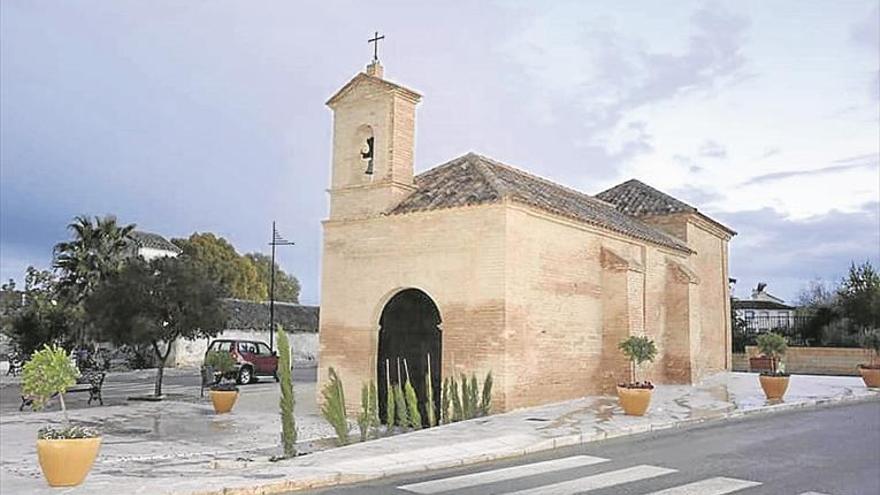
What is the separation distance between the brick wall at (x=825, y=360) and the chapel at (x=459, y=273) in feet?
50.6

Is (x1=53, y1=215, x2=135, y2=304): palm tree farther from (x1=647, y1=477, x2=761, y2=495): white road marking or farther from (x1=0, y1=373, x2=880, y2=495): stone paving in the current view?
(x1=647, y1=477, x2=761, y2=495): white road marking

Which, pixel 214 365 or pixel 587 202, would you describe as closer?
pixel 214 365

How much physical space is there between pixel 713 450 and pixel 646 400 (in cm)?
342

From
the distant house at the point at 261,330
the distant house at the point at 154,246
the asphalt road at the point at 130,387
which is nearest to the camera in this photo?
the asphalt road at the point at 130,387

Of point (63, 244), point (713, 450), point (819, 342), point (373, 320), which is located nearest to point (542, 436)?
point (713, 450)

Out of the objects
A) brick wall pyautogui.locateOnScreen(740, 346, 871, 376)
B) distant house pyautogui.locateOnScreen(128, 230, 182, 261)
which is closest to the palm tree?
distant house pyautogui.locateOnScreen(128, 230, 182, 261)

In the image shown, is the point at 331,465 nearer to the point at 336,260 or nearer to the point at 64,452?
the point at 64,452

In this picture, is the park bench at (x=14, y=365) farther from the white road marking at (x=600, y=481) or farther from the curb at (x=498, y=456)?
the white road marking at (x=600, y=481)

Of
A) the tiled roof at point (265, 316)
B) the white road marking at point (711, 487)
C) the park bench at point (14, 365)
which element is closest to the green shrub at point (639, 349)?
the white road marking at point (711, 487)

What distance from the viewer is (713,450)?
11.3m

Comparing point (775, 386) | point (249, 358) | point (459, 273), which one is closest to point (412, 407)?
point (459, 273)

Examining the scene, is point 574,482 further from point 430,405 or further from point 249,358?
point 249,358

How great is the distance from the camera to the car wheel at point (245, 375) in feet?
97.6

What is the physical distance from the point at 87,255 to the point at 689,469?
A: 3793 centimetres
